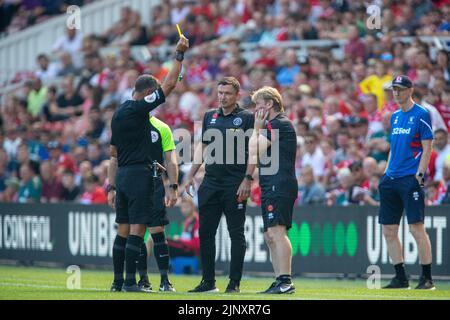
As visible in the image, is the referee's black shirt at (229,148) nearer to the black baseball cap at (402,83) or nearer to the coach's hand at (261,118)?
the coach's hand at (261,118)

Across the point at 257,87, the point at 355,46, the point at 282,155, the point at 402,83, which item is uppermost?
the point at 355,46

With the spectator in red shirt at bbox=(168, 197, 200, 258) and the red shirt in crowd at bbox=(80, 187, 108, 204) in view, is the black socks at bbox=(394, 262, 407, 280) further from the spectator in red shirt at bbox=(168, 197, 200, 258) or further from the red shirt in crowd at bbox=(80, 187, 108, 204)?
the red shirt in crowd at bbox=(80, 187, 108, 204)

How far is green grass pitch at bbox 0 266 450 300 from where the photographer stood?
11.7m

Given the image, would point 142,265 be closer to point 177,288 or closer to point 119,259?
point 119,259

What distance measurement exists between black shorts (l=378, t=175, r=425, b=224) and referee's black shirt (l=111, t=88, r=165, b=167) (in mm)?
2924

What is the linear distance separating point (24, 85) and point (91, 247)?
8.85m

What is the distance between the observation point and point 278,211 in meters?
12.1

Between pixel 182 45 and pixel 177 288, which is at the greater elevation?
pixel 182 45

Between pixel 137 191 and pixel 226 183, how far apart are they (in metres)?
1.06

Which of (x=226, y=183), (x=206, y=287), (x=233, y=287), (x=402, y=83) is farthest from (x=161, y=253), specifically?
(x=402, y=83)

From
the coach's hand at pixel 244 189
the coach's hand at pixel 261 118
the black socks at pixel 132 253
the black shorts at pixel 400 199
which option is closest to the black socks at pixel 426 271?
the black shorts at pixel 400 199

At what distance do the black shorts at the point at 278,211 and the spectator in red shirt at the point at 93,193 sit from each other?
8.24 metres

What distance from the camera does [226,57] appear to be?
23.1 metres

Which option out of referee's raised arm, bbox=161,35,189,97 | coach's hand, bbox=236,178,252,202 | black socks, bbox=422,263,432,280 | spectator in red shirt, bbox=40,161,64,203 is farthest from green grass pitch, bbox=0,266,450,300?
spectator in red shirt, bbox=40,161,64,203
